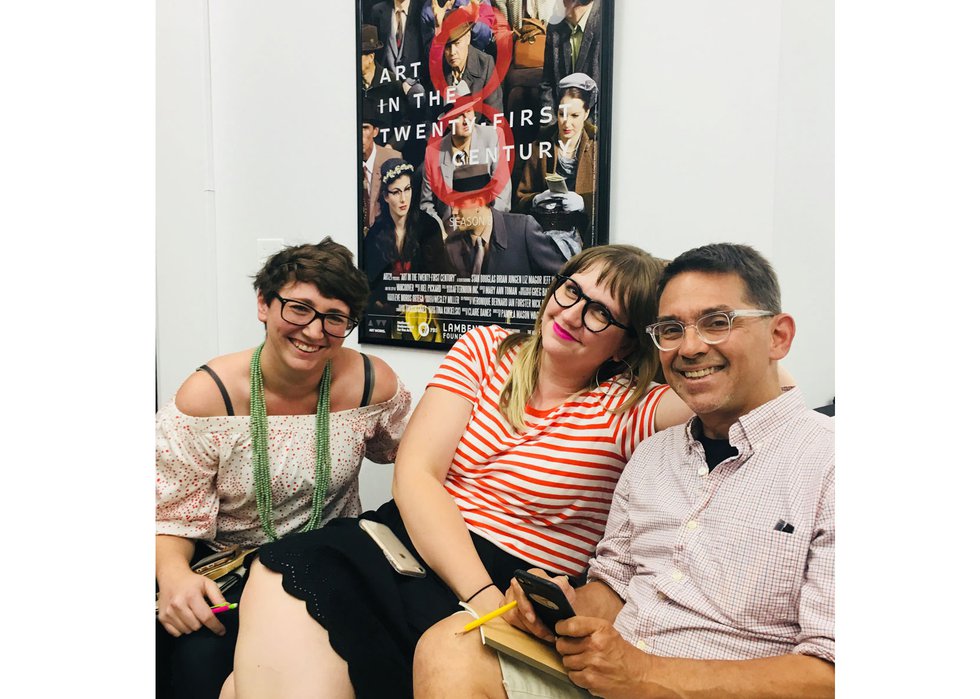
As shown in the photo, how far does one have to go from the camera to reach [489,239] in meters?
1.36

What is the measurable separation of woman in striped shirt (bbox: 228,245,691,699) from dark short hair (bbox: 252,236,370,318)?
0.75 feet

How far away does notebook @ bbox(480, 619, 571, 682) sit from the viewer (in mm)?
916

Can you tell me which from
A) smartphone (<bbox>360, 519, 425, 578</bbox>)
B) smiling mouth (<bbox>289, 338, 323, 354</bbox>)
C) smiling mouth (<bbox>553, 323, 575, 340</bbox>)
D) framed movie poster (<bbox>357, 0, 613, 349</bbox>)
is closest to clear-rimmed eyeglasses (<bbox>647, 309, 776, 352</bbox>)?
smiling mouth (<bbox>553, 323, 575, 340</bbox>)

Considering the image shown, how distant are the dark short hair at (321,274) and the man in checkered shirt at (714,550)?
0.61 meters

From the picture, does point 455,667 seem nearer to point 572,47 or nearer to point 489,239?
point 489,239

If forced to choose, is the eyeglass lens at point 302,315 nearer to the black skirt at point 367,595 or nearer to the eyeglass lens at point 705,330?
the black skirt at point 367,595

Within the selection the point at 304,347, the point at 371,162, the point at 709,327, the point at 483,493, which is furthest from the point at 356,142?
the point at 709,327

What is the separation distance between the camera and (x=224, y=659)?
122 centimetres

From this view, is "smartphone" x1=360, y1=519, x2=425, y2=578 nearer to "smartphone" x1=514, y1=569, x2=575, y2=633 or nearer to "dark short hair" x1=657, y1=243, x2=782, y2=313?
"smartphone" x1=514, y1=569, x2=575, y2=633

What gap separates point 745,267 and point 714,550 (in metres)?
0.39

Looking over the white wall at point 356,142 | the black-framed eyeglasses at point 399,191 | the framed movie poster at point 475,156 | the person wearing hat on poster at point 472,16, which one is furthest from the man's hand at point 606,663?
the person wearing hat on poster at point 472,16
